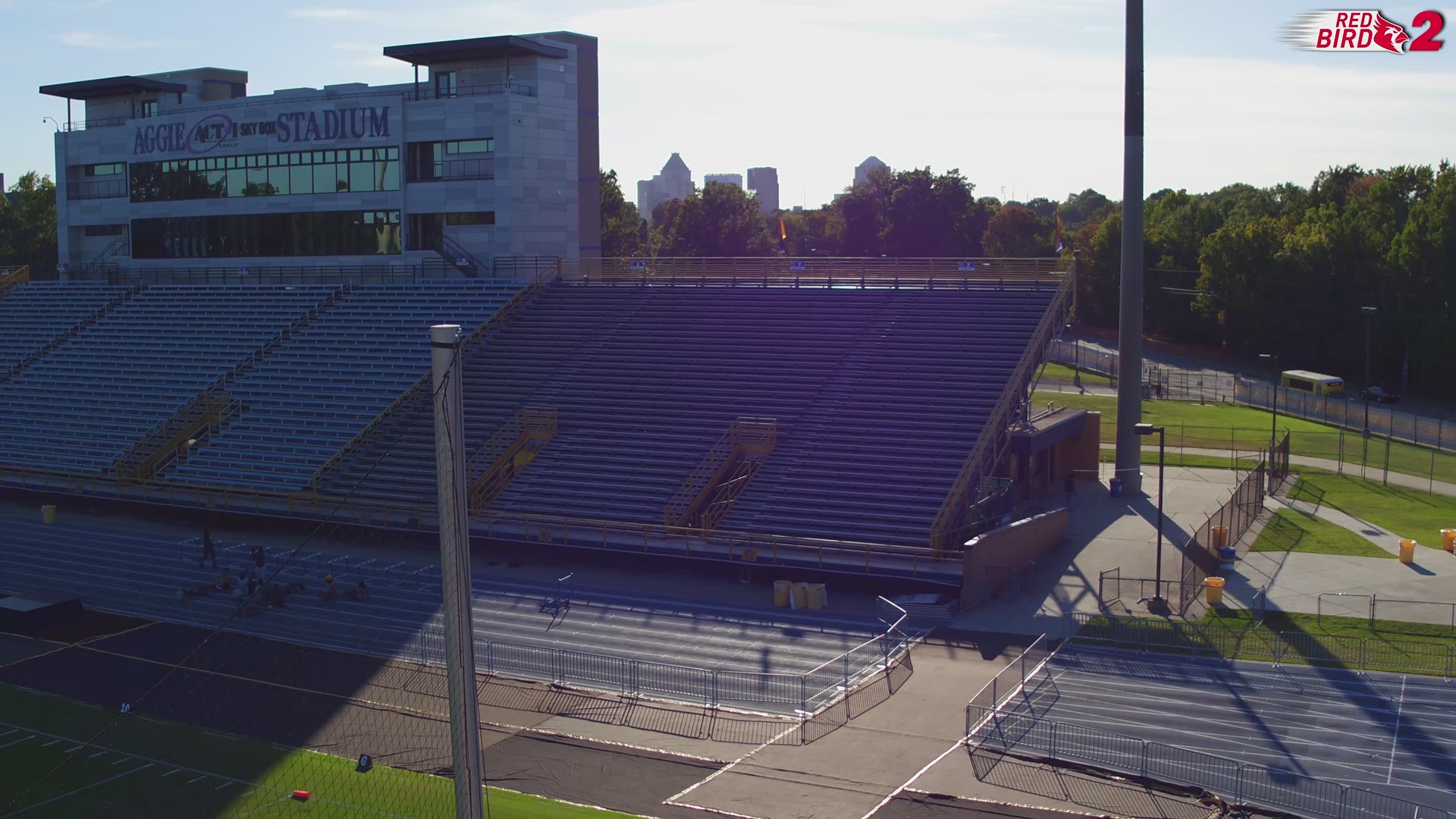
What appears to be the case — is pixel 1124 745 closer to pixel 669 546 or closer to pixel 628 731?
pixel 628 731

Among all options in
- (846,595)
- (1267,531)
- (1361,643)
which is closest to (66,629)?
(846,595)

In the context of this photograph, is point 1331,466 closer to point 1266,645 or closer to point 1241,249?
point 1266,645

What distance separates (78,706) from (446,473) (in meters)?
14.1

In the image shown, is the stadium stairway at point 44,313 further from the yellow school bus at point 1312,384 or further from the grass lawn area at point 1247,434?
the yellow school bus at point 1312,384

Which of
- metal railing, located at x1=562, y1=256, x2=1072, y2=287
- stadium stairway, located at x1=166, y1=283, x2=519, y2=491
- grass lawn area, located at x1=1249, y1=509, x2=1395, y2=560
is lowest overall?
grass lawn area, located at x1=1249, y1=509, x2=1395, y2=560

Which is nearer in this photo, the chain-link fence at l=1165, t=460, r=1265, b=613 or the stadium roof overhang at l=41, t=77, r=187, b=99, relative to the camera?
the chain-link fence at l=1165, t=460, r=1265, b=613

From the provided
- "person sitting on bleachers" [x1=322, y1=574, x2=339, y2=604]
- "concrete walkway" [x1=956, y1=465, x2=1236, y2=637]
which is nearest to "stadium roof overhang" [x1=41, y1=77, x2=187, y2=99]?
"person sitting on bleachers" [x1=322, y1=574, x2=339, y2=604]

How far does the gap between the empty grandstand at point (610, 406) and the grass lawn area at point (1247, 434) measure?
1391 centimetres

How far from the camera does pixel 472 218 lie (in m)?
42.7

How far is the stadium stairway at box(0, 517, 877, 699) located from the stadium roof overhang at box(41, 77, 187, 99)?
80.8 feet

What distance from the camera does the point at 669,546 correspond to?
27.7 meters

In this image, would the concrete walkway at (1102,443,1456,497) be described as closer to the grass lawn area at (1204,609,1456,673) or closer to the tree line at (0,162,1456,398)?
the grass lawn area at (1204,609,1456,673)

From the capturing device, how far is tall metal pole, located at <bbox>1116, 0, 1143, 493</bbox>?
33.8 m

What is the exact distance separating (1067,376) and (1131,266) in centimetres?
3496
